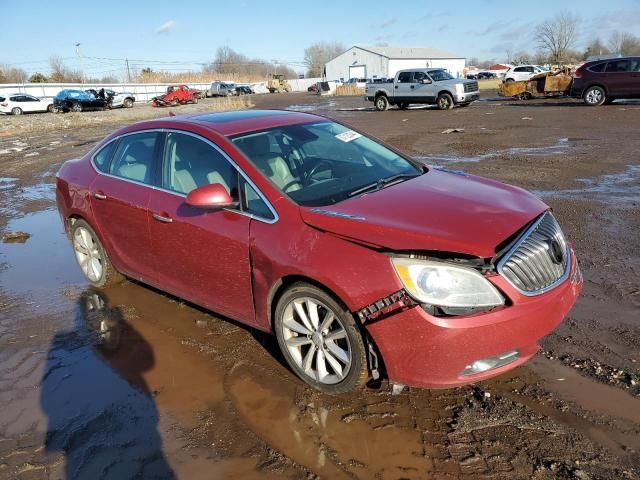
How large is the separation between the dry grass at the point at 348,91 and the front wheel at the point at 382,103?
30765 millimetres

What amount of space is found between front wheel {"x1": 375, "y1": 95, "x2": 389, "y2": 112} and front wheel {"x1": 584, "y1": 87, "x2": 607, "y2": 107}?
410 inches

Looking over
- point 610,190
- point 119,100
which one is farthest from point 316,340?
point 119,100

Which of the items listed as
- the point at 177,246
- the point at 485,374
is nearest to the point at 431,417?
the point at 485,374

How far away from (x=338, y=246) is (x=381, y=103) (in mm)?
28110

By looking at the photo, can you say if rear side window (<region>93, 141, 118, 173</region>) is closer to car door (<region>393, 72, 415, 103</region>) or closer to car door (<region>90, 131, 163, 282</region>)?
car door (<region>90, 131, 163, 282</region>)

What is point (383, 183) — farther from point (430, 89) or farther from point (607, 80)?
point (430, 89)

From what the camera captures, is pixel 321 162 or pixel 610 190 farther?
pixel 610 190

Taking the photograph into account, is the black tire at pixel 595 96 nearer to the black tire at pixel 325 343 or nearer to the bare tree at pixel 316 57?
the black tire at pixel 325 343

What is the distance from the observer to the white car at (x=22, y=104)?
131 ft

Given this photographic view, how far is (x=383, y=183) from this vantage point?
3803mm

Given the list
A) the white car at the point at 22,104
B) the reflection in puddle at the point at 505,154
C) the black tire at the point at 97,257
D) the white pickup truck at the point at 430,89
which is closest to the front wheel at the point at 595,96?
the white pickup truck at the point at 430,89

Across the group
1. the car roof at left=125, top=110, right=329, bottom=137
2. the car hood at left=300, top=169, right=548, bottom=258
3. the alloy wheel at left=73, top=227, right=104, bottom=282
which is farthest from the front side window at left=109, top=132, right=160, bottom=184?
the car hood at left=300, top=169, right=548, bottom=258

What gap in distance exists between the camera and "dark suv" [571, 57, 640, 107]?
20.8 meters

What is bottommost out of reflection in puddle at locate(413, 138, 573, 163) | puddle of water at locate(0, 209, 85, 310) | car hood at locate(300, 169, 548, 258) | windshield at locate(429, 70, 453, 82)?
puddle of water at locate(0, 209, 85, 310)
